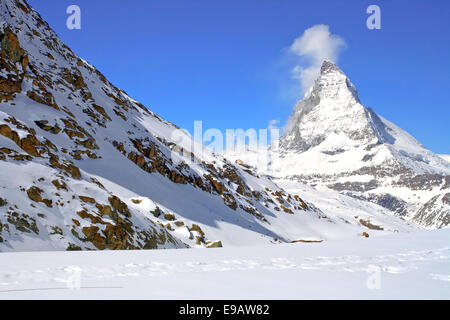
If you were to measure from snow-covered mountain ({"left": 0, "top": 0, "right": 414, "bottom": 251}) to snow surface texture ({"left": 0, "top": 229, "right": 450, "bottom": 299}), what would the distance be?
10.2 metres

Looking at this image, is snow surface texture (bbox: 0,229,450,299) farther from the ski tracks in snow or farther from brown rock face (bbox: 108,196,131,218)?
brown rock face (bbox: 108,196,131,218)

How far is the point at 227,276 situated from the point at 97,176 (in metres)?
30.7

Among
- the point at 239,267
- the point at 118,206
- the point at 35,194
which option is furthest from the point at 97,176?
the point at 239,267

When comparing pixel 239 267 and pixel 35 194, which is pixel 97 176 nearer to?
pixel 35 194

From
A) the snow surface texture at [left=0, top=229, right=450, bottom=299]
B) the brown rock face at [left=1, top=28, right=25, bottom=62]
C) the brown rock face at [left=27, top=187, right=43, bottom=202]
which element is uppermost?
the brown rock face at [left=1, top=28, right=25, bottom=62]

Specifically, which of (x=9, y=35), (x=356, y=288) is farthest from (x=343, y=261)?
(x=9, y=35)

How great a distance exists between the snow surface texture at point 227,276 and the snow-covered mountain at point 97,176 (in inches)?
403

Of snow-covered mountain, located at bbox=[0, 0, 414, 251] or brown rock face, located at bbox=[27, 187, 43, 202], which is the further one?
snow-covered mountain, located at bbox=[0, 0, 414, 251]

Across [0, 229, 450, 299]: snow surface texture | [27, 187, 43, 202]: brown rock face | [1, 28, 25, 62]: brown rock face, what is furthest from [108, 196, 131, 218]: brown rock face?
[1, 28, 25, 62]: brown rock face

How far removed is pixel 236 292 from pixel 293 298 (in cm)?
125

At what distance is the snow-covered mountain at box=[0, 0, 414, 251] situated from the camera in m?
22.7

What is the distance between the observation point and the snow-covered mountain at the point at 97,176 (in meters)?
22.7

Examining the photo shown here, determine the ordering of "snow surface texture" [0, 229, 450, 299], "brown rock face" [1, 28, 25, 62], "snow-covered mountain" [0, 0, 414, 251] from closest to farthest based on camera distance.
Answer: "snow surface texture" [0, 229, 450, 299] < "snow-covered mountain" [0, 0, 414, 251] < "brown rock face" [1, 28, 25, 62]
